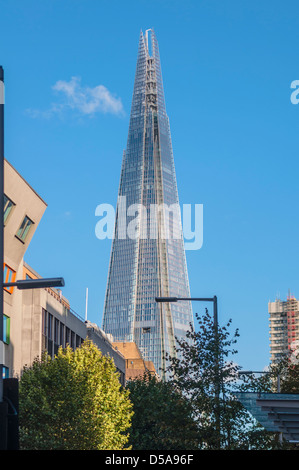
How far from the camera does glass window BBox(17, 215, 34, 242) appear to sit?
63094mm

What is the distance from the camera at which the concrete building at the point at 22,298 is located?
60594 mm

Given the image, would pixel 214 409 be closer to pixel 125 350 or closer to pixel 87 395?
pixel 87 395

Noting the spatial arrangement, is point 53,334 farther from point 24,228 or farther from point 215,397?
point 215,397

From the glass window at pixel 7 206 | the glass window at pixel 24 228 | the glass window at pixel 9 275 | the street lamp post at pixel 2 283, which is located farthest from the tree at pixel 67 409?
the street lamp post at pixel 2 283

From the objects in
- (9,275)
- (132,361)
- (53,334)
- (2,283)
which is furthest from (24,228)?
(132,361)

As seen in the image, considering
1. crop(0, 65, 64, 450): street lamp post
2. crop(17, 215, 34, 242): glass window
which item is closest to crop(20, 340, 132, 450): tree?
crop(17, 215, 34, 242): glass window

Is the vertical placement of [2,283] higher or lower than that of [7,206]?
lower

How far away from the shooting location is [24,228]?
63688 mm

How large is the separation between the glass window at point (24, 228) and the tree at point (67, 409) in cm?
1179

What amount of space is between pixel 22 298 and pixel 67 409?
18.3 m

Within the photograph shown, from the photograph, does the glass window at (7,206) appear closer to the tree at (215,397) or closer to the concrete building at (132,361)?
the tree at (215,397)

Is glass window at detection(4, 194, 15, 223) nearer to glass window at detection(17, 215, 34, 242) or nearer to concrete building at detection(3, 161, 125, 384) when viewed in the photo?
concrete building at detection(3, 161, 125, 384)

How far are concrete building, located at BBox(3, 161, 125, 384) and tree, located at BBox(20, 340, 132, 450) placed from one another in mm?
7905
